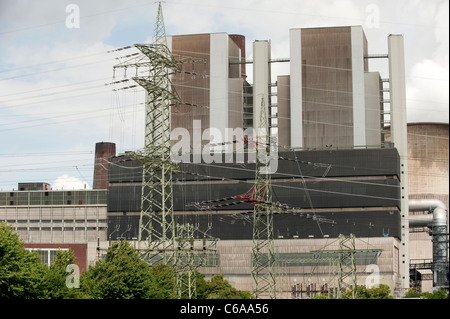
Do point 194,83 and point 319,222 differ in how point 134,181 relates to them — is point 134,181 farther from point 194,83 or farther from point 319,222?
point 319,222

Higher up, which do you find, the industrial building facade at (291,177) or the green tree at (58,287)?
the industrial building facade at (291,177)

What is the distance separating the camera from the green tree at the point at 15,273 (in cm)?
4381

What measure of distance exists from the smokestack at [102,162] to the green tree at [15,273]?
111029 millimetres

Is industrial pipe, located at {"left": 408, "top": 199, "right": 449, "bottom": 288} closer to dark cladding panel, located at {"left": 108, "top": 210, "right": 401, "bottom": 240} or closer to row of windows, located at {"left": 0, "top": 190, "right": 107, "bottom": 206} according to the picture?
dark cladding panel, located at {"left": 108, "top": 210, "right": 401, "bottom": 240}

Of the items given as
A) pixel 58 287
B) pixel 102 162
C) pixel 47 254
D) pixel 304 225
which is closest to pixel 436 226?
pixel 304 225

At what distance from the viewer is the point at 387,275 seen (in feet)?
396

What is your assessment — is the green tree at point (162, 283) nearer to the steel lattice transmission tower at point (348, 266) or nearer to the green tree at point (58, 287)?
the green tree at point (58, 287)

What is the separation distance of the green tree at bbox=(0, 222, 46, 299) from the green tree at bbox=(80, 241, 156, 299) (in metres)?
9.60

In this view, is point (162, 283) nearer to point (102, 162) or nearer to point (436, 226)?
point (436, 226)

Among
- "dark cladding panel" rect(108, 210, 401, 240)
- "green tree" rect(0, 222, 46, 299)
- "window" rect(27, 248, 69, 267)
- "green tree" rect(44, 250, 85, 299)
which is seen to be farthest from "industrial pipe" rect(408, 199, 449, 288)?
"green tree" rect(0, 222, 46, 299)

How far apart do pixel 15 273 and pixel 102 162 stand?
Result: 118 m

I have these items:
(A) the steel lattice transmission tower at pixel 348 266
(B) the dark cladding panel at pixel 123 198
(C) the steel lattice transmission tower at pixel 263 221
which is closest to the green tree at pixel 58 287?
(C) the steel lattice transmission tower at pixel 263 221

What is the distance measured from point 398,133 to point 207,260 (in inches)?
1738
